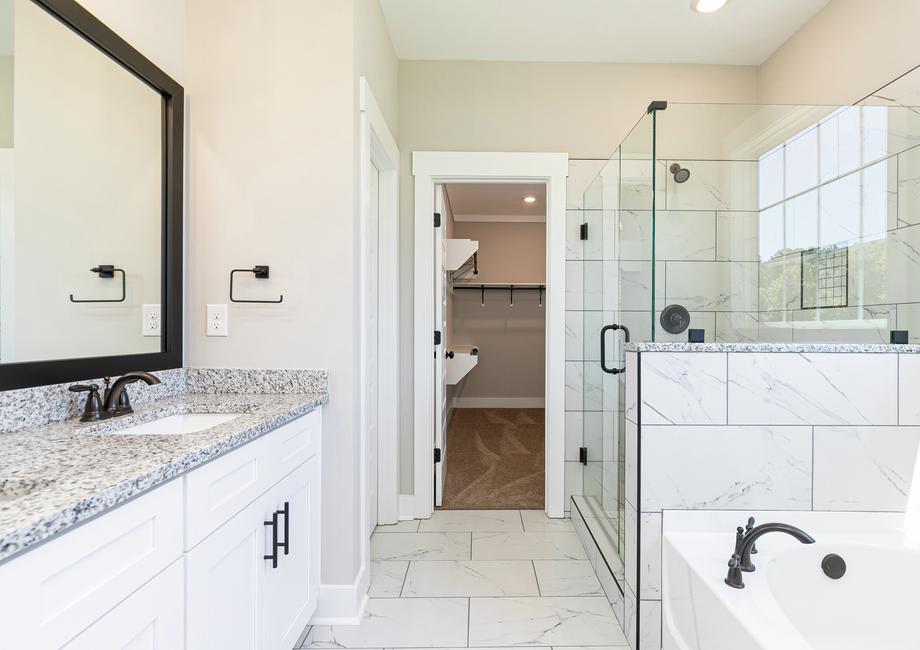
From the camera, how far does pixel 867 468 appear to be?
1.63 meters

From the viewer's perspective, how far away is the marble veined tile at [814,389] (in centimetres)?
163

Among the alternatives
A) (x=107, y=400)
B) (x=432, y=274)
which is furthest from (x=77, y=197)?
(x=432, y=274)

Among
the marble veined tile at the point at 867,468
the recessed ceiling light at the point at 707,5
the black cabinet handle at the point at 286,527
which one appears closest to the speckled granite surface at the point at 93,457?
the black cabinet handle at the point at 286,527

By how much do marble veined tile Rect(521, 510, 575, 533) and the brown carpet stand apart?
3.9 inches

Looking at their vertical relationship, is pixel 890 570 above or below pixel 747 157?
below

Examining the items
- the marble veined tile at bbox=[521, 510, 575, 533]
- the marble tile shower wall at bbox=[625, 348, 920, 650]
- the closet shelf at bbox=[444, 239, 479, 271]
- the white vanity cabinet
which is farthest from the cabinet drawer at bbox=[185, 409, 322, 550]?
the closet shelf at bbox=[444, 239, 479, 271]

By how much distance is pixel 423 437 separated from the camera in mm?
2836

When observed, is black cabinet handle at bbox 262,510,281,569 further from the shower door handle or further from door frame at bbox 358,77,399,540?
the shower door handle

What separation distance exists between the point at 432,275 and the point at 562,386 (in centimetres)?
100

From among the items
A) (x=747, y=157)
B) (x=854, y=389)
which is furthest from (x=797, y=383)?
(x=747, y=157)

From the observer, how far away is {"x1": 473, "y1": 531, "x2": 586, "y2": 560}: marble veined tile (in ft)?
7.89

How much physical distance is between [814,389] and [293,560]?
5.93ft

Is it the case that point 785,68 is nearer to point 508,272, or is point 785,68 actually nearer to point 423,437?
point 423,437

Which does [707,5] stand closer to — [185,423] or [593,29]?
[593,29]
